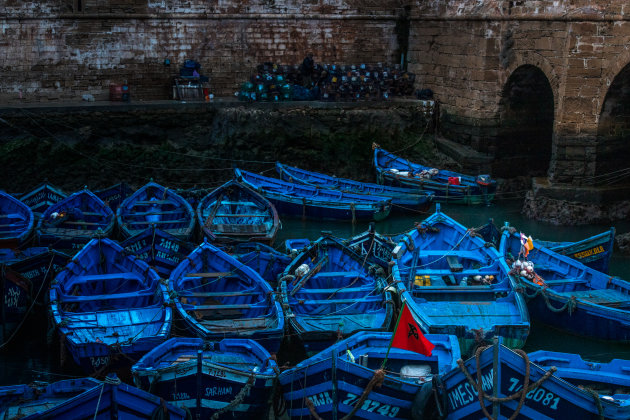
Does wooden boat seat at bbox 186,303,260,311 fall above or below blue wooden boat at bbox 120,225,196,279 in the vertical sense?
below

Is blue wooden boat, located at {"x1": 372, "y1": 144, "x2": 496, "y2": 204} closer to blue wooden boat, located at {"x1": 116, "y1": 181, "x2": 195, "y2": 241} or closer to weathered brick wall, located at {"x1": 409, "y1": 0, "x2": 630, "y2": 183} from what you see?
weathered brick wall, located at {"x1": 409, "y1": 0, "x2": 630, "y2": 183}

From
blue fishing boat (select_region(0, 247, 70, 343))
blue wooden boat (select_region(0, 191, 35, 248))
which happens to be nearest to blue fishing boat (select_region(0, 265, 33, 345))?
blue fishing boat (select_region(0, 247, 70, 343))

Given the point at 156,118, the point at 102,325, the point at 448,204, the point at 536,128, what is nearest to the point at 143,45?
the point at 156,118

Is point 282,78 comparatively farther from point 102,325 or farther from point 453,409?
point 453,409

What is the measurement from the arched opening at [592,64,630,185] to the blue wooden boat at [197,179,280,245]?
6.97m

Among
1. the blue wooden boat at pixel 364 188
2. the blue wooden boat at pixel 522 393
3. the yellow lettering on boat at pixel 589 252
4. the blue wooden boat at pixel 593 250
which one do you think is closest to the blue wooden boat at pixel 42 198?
the blue wooden boat at pixel 364 188

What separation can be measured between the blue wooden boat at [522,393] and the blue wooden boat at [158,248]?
6.19 metres

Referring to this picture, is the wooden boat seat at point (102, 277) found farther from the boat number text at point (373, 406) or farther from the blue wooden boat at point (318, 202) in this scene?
the blue wooden boat at point (318, 202)

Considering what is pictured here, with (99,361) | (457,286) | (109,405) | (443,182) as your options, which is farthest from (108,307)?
(443,182)

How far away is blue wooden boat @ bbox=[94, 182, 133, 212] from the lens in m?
16.2

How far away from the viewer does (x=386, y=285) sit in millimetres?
11391

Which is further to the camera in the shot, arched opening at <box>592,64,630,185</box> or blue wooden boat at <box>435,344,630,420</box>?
arched opening at <box>592,64,630,185</box>

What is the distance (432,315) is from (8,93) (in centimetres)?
1351

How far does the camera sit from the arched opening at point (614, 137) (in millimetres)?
16234
